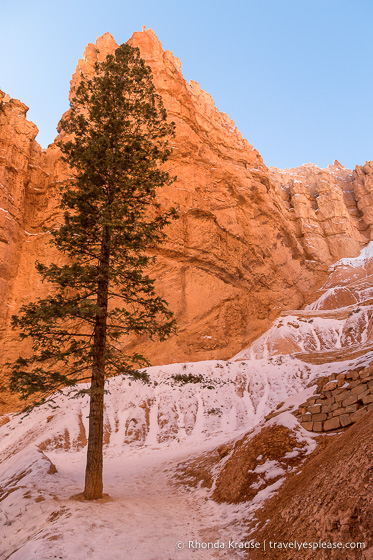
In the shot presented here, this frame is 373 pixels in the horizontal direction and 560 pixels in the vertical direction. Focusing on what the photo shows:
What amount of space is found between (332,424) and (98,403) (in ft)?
19.0

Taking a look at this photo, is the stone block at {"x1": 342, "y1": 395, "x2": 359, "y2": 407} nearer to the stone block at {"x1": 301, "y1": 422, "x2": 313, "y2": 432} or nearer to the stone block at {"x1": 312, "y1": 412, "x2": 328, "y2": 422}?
the stone block at {"x1": 312, "y1": 412, "x2": 328, "y2": 422}

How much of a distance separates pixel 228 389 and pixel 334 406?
1533cm

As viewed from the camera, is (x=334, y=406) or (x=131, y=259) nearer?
(x=334, y=406)

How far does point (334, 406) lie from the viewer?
9.06 meters

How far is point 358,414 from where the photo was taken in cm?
823

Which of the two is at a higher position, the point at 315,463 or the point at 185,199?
the point at 185,199

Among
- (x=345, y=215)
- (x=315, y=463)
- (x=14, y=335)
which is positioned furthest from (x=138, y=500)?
(x=345, y=215)

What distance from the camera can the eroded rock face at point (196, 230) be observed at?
37875 millimetres

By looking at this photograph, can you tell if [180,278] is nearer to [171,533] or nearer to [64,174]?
[64,174]

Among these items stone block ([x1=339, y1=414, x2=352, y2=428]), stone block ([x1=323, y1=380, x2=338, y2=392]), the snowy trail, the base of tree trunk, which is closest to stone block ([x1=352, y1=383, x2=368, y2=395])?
stone block ([x1=339, y1=414, x2=352, y2=428])

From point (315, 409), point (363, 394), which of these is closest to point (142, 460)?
point (315, 409)

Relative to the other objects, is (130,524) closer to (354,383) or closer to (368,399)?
(368,399)

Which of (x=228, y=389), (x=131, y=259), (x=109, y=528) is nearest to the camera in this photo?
(x=109, y=528)

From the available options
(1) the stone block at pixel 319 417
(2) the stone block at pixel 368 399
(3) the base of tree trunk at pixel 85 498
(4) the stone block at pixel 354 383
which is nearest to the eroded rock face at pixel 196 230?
(3) the base of tree trunk at pixel 85 498
